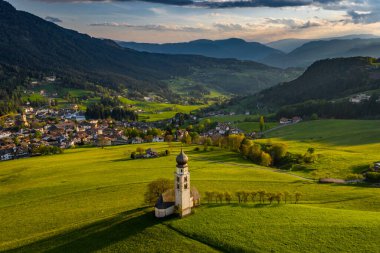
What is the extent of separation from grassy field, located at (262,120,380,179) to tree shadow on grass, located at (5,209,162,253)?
165 feet

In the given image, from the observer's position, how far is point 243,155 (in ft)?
372

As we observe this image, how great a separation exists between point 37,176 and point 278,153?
70.0 m

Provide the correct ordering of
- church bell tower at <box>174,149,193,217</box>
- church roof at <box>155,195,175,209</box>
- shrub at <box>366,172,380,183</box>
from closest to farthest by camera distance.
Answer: church bell tower at <box>174,149,193,217</box>
church roof at <box>155,195,175,209</box>
shrub at <box>366,172,380,183</box>

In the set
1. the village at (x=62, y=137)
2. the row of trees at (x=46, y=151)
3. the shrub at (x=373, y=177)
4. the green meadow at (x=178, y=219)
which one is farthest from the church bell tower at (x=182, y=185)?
the village at (x=62, y=137)

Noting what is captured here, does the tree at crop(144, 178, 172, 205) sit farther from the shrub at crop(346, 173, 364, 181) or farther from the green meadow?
the shrub at crop(346, 173, 364, 181)

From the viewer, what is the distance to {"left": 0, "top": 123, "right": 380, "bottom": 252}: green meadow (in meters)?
42.8

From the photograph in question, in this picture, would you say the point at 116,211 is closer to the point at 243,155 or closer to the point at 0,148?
Answer: the point at 243,155

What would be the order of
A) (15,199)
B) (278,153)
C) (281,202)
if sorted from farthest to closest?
(278,153) < (15,199) < (281,202)

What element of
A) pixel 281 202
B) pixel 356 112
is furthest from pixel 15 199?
pixel 356 112

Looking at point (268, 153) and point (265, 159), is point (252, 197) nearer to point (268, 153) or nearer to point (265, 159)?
point (265, 159)

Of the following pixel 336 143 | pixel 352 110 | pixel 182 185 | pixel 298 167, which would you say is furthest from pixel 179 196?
pixel 352 110

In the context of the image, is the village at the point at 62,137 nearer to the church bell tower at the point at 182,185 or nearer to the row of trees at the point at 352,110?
the row of trees at the point at 352,110

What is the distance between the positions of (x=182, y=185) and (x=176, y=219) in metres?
4.94

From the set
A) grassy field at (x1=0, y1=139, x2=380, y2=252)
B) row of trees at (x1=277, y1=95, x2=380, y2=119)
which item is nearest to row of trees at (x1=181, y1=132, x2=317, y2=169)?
grassy field at (x1=0, y1=139, x2=380, y2=252)
